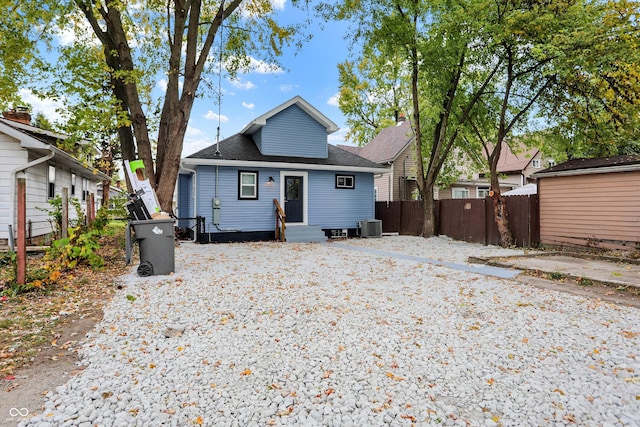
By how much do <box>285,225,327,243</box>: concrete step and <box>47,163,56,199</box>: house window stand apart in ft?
26.7

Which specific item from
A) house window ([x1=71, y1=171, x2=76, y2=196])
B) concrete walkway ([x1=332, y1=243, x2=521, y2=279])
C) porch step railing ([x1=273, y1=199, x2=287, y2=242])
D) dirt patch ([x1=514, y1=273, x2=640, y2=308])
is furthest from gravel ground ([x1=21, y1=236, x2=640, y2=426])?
house window ([x1=71, y1=171, x2=76, y2=196])

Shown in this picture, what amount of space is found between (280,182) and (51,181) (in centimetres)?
789

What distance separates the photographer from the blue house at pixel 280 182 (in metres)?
11.9

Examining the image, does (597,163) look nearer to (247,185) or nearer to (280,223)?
(280,223)

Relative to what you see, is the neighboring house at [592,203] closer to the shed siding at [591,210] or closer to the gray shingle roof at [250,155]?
the shed siding at [591,210]

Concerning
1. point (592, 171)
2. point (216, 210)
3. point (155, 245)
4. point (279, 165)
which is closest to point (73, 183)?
point (216, 210)

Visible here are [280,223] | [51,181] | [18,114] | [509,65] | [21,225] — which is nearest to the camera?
[21,225]

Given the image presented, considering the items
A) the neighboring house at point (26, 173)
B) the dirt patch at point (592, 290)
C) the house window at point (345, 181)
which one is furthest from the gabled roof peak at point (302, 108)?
the dirt patch at point (592, 290)

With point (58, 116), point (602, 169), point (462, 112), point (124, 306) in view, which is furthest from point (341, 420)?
point (462, 112)

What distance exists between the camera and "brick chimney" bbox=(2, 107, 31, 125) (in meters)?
13.3

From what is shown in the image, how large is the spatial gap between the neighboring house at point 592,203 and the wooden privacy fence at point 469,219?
35cm

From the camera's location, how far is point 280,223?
1296 cm

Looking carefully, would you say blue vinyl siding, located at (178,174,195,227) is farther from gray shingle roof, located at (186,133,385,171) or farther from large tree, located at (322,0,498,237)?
large tree, located at (322,0,498,237)

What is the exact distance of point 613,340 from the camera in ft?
11.6
